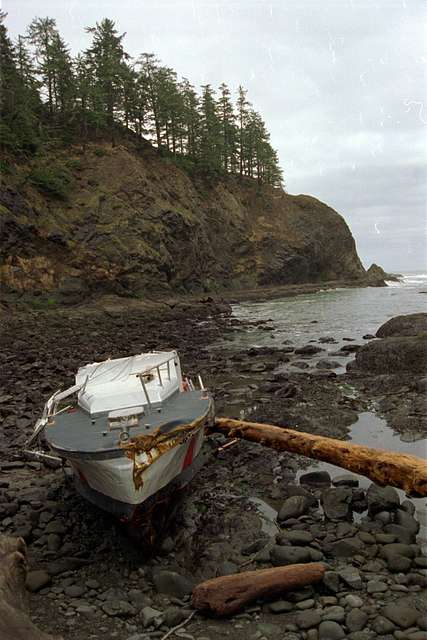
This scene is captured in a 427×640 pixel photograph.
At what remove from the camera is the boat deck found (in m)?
6.07

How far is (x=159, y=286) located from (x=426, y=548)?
42.4 meters

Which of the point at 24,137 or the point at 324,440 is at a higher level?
the point at 24,137

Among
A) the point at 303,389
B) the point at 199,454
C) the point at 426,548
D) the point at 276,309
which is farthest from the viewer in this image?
the point at 276,309

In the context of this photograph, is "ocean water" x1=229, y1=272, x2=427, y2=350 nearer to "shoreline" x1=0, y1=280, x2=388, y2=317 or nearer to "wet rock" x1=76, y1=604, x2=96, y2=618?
"shoreline" x1=0, y1=280, x2=388, y2=317

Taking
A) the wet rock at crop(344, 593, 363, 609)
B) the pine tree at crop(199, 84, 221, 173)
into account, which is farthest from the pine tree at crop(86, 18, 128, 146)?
the wet rock at crop(344, 593, 363, 609)

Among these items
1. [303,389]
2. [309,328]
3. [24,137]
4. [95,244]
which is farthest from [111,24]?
[303,389]

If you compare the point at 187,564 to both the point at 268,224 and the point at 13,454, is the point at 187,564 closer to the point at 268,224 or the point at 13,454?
the point at 13,454

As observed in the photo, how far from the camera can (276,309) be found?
45656mm

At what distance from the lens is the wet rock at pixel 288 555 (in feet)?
18.6

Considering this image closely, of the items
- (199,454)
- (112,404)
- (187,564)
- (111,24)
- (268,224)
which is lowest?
(187,564)

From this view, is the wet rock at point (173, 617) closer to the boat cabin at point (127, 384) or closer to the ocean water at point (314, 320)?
the boat cabin at point (127, 384)

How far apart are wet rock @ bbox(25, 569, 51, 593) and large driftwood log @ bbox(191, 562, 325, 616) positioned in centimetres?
184

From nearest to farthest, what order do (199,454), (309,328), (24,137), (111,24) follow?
(199,454), (309,328), (24,137), (111,24)

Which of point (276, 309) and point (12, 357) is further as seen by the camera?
point (276, 309)
